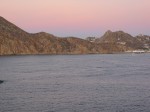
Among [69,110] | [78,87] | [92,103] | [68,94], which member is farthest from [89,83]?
[69,110]

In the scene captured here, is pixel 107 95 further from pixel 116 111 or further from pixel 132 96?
pixel 116 111

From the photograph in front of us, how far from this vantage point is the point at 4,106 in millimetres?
52125

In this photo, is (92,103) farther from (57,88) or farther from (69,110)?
(57,88)

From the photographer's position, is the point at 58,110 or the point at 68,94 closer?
the point at 58,110

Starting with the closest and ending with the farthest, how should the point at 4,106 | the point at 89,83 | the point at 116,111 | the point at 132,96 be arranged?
the point at 116,111
the point at 4,106
the point at 132,96
the point at 89,83

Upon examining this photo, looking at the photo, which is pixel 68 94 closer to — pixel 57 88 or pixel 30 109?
pixel 57 88

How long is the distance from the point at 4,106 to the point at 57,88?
62.0 feet

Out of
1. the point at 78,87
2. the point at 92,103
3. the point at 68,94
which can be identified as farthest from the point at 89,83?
the point at 92,103

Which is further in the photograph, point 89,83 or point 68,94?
point 89,83

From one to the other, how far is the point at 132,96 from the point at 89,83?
19.0m

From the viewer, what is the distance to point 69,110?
49656 mm

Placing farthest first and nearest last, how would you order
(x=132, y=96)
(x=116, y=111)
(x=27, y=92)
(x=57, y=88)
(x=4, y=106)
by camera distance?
(x=57, y=88), (x=27, y=92), (x=132, y=96), (x=4, y=106), (x=116, y=111)

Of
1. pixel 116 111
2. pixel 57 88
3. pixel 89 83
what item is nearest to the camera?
pixel 116 111

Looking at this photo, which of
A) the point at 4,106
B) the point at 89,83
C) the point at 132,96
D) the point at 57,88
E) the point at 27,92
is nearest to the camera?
the point at 4,106
